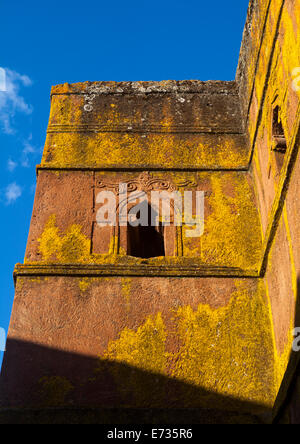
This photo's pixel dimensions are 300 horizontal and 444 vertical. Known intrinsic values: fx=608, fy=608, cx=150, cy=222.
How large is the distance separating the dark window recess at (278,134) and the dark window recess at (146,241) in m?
1.67

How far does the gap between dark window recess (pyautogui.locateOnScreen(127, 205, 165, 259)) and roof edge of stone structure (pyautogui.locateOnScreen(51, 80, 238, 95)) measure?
6.99ft

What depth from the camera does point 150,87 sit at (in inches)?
336

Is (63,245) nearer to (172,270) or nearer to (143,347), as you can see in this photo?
(172,270)

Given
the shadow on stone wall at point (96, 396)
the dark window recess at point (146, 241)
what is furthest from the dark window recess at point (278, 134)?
the shadow on stone wall at point (96, 396)

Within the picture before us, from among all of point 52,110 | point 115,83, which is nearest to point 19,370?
point 52,110

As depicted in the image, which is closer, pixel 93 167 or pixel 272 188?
pixel 272 188

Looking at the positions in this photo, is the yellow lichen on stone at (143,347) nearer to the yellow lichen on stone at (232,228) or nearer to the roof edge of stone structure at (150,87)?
the yellow lichen on stone at (232,228)

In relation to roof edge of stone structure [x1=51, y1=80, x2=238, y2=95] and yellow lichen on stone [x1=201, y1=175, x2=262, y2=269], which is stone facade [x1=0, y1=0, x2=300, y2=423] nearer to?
yellow lichen on stone [x1=201, y1=175, x2=262, y2=269]

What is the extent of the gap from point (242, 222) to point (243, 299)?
108 centimetres

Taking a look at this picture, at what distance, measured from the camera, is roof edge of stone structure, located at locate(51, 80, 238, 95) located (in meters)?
8.50

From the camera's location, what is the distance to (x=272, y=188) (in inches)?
252

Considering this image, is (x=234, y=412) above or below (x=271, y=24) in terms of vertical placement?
below
